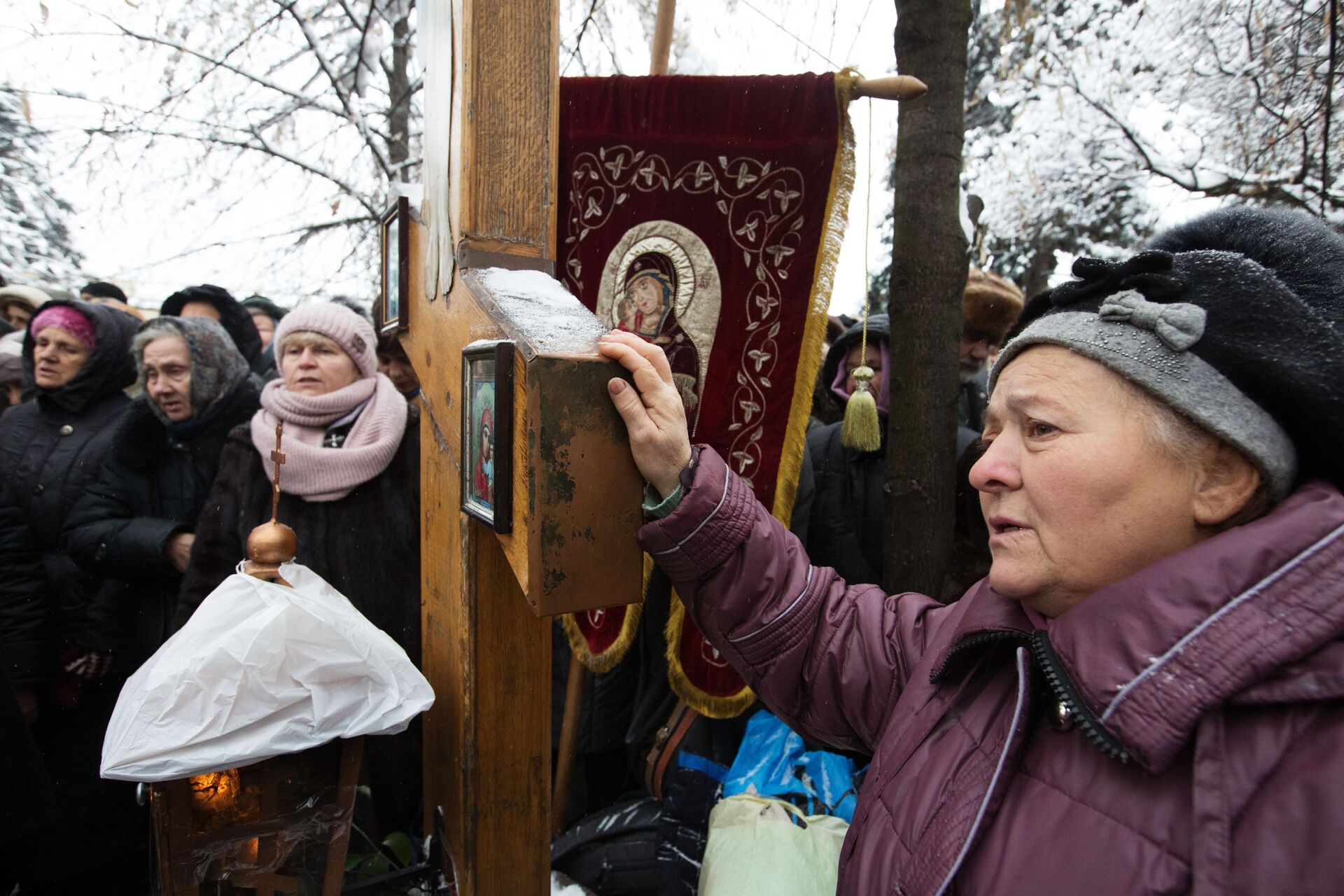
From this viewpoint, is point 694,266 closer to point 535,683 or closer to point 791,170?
point 791,170

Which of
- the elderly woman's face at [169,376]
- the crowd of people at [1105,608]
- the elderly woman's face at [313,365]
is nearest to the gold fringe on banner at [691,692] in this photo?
the crowd of people at [1105,608]

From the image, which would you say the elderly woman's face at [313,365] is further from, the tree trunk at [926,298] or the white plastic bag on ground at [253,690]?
the tree trunk at [926,298]

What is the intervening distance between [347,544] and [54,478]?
47.4 inches

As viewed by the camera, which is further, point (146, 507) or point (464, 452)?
point (146, 507)

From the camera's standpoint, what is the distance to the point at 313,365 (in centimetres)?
219

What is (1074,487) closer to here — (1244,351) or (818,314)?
(1244,351)

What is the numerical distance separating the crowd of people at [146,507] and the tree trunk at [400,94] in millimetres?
4168

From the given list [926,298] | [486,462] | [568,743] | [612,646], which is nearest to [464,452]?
[486,462]

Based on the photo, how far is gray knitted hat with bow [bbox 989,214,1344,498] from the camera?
74cm

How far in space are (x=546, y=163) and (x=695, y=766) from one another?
5.43ft

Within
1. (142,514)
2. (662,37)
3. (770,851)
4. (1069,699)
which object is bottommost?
(770,851)

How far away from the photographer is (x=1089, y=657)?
768mm

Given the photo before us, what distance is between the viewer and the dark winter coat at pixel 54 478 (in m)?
2.23

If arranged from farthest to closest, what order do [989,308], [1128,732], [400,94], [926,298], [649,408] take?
[400,94] < [989,308] < [926,298] < [649,408] < [1128,732]
